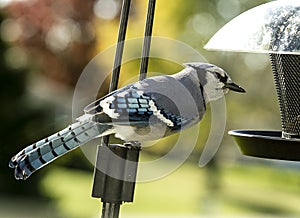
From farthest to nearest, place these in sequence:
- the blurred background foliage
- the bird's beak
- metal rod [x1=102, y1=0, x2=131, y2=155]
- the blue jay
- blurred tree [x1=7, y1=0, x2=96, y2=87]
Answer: blurred tree [x1=7, y1=0, x2=96, y2=87]
the blurred background foliage
the bird's beak
the blue jay
metal rod [x1=102, y1=0, x2=131, y2=155]

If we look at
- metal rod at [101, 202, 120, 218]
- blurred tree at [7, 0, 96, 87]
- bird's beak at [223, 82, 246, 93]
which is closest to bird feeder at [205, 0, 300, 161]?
bird's beak at [223, 82, 246, 93]

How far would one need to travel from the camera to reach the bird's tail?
5.43ft

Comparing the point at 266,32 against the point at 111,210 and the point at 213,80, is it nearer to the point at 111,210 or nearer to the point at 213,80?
the point at 213,80

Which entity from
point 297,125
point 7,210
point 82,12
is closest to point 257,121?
point 82,12

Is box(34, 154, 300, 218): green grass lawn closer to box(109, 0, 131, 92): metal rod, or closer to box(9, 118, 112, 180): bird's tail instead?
box(9, 118, 112, 180): bird's tail

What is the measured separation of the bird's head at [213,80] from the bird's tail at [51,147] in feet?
1.29

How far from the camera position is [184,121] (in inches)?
78.4

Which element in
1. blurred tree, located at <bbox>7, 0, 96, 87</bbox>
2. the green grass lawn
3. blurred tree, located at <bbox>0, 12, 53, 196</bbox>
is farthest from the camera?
blurred tree, located at <bbox>7, 0, 96, 87</bbox>

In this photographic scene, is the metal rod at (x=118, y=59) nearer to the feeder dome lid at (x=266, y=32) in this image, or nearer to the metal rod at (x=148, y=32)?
the metal rod at (x=148, y=32)

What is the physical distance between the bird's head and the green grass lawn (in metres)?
4.48

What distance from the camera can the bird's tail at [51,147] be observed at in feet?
5.43

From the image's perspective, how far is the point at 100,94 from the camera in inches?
297

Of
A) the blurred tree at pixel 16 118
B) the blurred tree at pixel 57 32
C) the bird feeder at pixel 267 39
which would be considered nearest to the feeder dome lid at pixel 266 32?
the bird feeder at pixel 267 39

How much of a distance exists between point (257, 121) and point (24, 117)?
12.7ft
